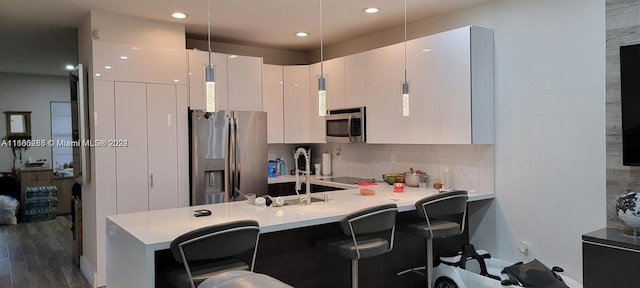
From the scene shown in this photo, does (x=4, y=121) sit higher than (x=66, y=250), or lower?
higher

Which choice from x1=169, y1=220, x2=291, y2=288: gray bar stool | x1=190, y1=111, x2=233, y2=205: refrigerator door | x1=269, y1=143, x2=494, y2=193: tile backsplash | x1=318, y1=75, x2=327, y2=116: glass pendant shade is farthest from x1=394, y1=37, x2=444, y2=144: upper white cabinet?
x1=169, y1=220, x2=291, y2=288: gray bar stool

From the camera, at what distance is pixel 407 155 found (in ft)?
15.3

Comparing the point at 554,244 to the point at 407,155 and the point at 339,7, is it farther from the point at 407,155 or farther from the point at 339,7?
the point at 339,7

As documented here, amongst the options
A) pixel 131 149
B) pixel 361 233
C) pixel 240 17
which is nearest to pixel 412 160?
pixel 361 233

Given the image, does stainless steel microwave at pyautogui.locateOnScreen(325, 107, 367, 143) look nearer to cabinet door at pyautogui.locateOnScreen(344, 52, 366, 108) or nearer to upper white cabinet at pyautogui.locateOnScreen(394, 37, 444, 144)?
cabinet door at pyautogui.locateOnScreen(344, 52, 366, 108)

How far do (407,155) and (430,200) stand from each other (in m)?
1.58

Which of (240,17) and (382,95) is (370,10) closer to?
(382,95)

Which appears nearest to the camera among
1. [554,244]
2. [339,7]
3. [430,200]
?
[430,200]

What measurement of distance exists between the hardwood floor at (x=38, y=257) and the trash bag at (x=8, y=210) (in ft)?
0.51

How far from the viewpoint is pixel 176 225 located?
2592 mm

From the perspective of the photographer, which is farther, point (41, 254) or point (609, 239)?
point (41, 254)

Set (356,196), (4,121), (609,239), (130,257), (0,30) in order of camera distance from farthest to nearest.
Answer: (4,121)
(0,30)
(356,196)
(609,239)
(130,257)

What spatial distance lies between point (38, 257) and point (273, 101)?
334cm

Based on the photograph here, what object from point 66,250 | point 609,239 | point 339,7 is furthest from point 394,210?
point 66,250
